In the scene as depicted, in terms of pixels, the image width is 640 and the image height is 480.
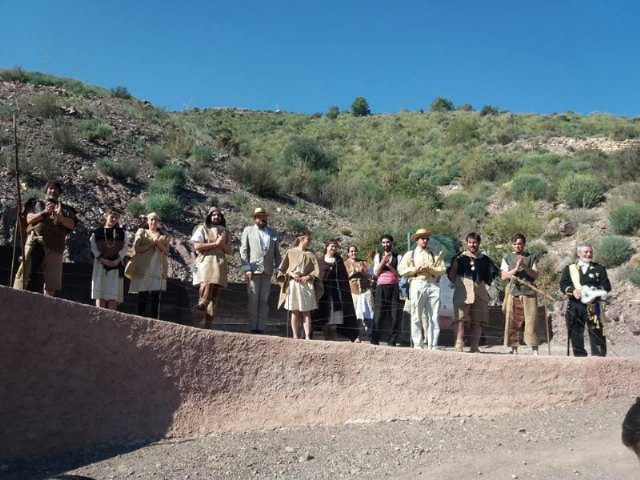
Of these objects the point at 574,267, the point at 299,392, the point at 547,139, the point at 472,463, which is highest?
the point at 547,139

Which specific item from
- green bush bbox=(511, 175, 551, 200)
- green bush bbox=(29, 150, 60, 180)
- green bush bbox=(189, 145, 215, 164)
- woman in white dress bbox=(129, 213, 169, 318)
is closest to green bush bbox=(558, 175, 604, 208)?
green bush bbox=(511, 175, 551, 200)

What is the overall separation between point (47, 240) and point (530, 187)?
70.3 ft

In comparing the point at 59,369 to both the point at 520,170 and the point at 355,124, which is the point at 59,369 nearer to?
the point at 520,170

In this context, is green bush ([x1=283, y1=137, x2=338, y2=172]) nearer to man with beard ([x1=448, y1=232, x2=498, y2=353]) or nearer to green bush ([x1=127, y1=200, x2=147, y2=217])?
green bush ([x1=127, y1=200, x2=147, y2=217])

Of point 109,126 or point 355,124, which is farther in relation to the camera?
point 355,124

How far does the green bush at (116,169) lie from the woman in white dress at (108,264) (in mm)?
9592

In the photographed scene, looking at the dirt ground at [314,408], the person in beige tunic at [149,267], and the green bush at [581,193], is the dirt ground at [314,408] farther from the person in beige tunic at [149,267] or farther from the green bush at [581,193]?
the green bush at [581,193]

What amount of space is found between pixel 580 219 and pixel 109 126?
14827 millimetres

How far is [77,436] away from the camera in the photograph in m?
5.35

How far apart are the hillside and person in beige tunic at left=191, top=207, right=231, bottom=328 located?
5.49 meters

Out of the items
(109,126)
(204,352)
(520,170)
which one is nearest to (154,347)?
(204,352)

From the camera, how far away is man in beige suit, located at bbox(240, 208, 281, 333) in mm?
8008

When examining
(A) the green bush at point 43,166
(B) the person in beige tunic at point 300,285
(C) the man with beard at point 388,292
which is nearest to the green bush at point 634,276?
(C) the man with beard at point 388,292

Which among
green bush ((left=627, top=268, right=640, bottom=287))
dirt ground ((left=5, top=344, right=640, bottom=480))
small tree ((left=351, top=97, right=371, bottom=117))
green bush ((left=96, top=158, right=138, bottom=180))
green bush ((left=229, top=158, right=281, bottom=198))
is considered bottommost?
dirt ground ((left=5, top=344, right=640, bottom=480))
